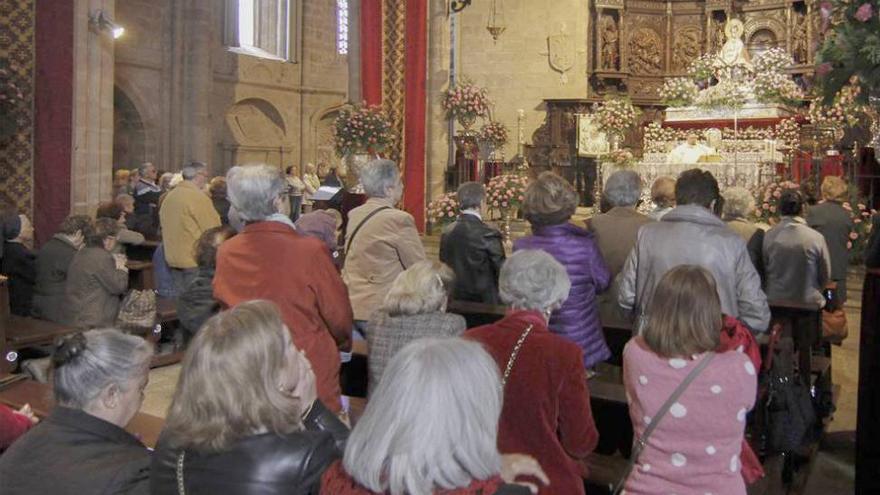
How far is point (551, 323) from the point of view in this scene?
4.05 metres

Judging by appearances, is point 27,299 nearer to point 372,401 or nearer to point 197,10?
point 372,401

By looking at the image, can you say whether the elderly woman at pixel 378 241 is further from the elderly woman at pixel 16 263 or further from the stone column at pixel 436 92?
the stone column at pixel 436 92

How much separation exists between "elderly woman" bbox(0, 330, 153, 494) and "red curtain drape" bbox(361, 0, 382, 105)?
10.4 metres

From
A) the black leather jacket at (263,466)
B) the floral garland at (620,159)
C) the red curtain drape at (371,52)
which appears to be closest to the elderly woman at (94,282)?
the black leather jacket at (263,466)

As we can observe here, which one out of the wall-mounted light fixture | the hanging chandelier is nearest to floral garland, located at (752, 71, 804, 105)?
the hanging chandelier

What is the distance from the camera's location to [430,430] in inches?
69.7

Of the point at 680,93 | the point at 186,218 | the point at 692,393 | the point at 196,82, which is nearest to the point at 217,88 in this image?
the point at 196,82

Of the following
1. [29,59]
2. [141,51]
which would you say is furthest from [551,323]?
[141,51]

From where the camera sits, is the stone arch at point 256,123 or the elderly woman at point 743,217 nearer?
the elderly woman at point 743,217

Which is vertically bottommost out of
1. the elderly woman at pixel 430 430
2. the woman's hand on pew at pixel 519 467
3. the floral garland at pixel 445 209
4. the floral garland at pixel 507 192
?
the woman's hand on pew at pixel 519 467

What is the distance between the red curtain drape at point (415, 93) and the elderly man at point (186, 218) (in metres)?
5.97

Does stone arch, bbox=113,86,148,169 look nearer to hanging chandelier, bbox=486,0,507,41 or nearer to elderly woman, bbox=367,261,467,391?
hanging chandelier, bbox=486,0,507,41

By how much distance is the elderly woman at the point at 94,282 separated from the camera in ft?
21.6

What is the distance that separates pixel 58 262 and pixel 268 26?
1386cm
